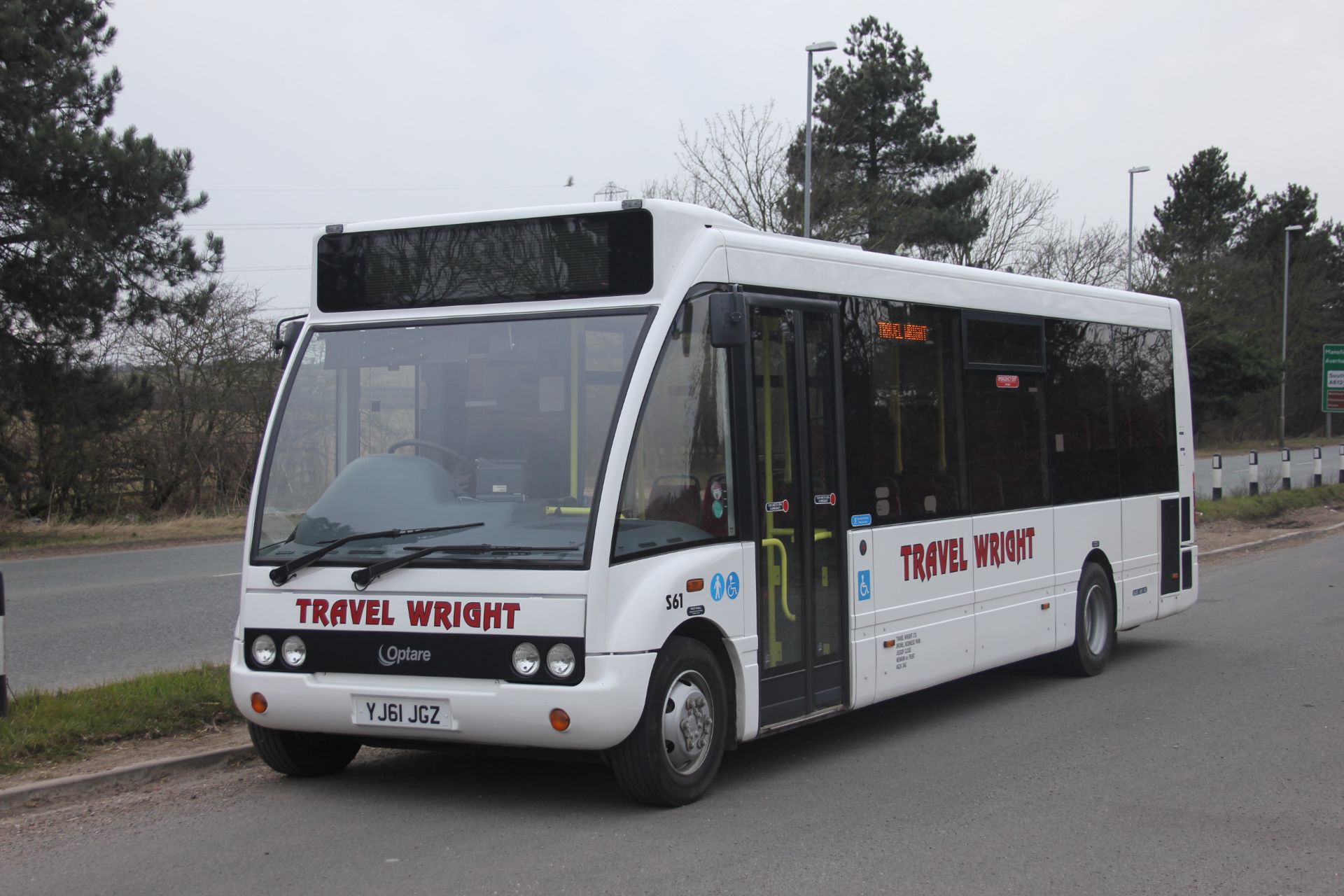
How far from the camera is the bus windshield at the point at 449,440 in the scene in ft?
20.4

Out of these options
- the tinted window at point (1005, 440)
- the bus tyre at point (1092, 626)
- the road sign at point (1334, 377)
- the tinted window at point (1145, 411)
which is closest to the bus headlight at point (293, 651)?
the tinted window at point (1005, 440)

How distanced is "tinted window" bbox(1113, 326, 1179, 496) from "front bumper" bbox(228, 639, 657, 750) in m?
6.05

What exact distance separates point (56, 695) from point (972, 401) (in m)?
5.85

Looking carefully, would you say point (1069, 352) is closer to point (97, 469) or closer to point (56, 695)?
point (56, 695)

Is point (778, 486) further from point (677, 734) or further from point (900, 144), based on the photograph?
point (900, 144)

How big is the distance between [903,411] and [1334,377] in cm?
3258

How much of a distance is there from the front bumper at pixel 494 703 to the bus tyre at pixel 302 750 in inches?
16.7

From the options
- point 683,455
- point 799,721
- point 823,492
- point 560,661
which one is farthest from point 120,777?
point 823,492

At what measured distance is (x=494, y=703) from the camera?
19.5ft

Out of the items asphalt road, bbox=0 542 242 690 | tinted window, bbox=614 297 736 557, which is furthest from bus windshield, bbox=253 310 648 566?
asphalt road, bbox=0 542 242 690

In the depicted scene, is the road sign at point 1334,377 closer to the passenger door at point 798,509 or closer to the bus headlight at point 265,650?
the passenger door at point 798,509

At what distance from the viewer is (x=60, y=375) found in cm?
2383

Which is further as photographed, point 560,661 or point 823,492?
point 823,492

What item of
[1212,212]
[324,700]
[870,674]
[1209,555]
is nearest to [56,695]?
[324,700]
